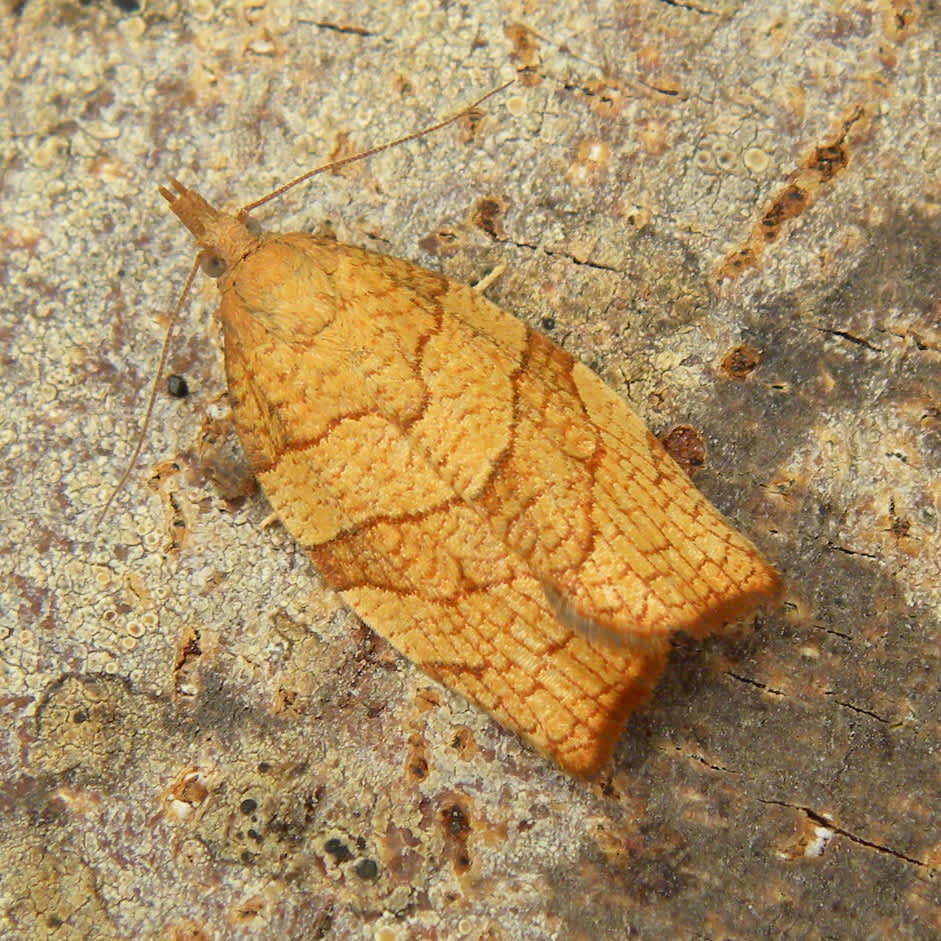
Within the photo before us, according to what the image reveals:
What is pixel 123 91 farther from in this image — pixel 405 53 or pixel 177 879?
pixel 177 879

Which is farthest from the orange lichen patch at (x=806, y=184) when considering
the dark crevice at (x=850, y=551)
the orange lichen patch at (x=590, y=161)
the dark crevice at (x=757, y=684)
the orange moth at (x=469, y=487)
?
the dark crevice at (x=757, y=684)

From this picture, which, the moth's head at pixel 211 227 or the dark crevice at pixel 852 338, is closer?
the dark crevice at pixel 852 338

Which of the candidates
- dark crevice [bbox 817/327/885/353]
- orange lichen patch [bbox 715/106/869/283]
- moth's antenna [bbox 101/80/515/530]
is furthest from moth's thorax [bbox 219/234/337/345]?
dark crevice [bbox 817/327/885/353]

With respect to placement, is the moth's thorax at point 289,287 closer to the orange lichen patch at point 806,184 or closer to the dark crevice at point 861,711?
the orange lichen patch at point 806,184

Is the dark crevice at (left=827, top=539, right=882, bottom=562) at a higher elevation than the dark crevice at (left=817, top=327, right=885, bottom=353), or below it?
below

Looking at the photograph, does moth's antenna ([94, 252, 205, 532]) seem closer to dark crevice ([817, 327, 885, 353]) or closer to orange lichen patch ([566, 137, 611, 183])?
orange lichen patch ([566, 137, 611, 183])

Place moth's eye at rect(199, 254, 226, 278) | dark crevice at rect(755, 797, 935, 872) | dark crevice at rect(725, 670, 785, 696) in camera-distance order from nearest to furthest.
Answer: dark crevice at rect(755, 797, 935, 872) → dark crevice at rect(725, 670, 785, 696) → moth's eye at rect(199, 254, 226, 278)

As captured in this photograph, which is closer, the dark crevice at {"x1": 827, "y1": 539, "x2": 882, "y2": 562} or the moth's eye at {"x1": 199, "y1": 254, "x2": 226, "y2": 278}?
the dark crevice at {"x1": 827, "y1": 539, "x2": 882, "y2": 562}

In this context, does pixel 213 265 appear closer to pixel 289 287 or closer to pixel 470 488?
pixel 289 287
